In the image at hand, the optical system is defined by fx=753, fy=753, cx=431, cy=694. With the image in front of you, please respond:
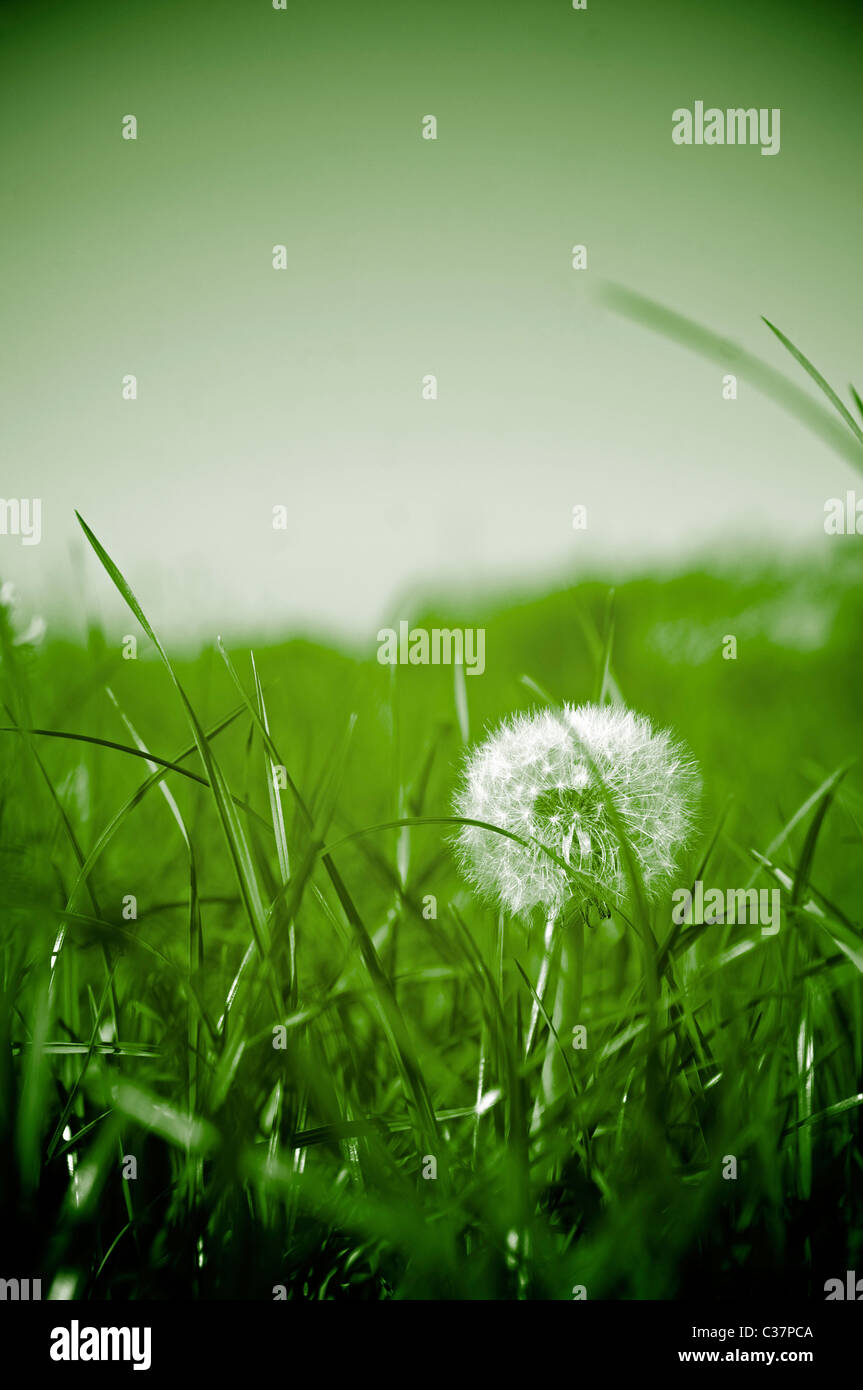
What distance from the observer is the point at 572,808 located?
0.56 m

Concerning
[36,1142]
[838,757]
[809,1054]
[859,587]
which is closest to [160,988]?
[36,1142]

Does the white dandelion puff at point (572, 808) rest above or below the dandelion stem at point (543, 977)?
above

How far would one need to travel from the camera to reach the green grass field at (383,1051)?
0.49 metres

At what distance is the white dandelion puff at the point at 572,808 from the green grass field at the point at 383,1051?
0.11 feet

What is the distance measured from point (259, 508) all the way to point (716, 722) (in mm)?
475

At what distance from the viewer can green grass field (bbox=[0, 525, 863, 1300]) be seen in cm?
49

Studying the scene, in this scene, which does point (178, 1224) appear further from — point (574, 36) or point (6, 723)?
point (574, 36)

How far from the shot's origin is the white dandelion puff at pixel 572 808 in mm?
562

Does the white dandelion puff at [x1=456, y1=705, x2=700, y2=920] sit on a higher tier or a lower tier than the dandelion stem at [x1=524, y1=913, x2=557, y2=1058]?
higher

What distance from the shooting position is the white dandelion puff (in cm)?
56

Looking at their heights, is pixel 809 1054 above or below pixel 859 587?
below

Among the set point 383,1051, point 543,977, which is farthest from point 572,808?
point 383,1051

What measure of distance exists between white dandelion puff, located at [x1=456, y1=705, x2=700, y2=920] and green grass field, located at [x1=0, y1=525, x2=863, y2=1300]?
3 cm

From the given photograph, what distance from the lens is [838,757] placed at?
667 mm
